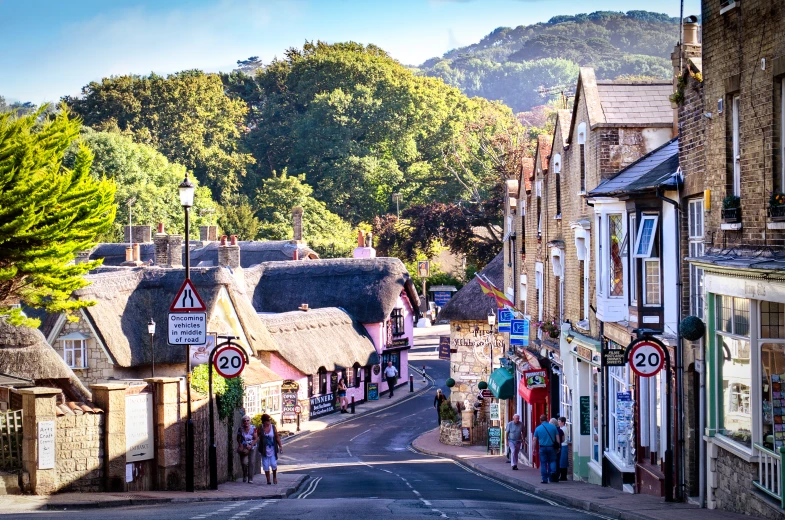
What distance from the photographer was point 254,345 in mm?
46031

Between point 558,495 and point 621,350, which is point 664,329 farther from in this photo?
point 558,495

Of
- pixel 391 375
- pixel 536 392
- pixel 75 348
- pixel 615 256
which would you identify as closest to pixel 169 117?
pixel 391 375

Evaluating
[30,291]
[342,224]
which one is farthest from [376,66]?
[30,291]

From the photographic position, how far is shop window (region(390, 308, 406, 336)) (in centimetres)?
6278

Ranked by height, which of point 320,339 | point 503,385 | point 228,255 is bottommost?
point 503,385

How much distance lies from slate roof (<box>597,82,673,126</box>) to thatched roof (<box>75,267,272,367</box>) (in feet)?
65.2

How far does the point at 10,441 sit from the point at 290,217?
7347 centimetres

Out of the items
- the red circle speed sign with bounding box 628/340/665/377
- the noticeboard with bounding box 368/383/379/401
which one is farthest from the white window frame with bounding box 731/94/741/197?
the noticeboard with bounding box 368/383/379/401

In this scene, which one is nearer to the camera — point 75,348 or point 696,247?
point 696,247

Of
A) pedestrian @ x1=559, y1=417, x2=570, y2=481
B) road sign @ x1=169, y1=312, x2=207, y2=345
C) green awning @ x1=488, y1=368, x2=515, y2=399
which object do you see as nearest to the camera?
road sign @ x1=169, y1=312, x2=207, y2=345

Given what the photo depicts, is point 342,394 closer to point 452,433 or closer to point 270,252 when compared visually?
point 452,433

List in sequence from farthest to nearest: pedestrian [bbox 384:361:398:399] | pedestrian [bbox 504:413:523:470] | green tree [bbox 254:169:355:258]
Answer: green tree [bbox 254:169:355:258] < pedestrian [bbox 384:361:398:399] < pedestrian [bbox 504:413:523:470]

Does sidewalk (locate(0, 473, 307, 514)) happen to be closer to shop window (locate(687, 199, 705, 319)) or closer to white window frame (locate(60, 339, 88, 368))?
shop window (locate(687, 199, 705, 319))

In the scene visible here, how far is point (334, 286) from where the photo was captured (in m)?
61.6
